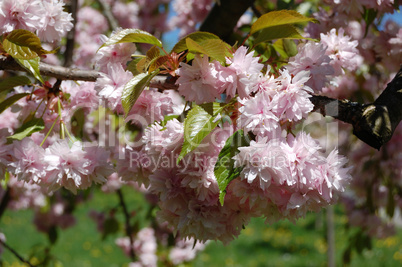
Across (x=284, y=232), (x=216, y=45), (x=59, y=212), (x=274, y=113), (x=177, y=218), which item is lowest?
(x=284, y=232)

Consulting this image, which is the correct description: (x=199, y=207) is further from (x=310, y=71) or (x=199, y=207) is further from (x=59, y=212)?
(x=59, y=212)

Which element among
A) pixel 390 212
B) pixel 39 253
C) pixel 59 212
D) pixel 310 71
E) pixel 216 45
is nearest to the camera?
pixel 216 45

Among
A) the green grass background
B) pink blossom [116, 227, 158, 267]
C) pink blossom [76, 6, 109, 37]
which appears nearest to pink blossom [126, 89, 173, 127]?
pink blossom [116, 227, 158, 267]

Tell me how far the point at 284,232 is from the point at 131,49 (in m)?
6.65

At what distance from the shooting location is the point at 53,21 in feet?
3.79

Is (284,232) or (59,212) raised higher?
(59,212)

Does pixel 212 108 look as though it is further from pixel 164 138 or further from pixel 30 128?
pixel 30 128

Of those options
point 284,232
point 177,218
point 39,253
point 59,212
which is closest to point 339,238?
point 284,232

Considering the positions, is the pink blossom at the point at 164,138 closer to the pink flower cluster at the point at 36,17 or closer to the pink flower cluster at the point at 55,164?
the pink flower cluster at the point at 55,164

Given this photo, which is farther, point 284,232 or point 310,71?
point 284,232

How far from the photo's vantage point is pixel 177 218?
0.99 meters

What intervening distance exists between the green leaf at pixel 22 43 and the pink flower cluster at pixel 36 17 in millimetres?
116

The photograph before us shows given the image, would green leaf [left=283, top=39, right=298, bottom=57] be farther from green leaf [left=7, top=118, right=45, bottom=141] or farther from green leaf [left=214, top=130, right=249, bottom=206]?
green leaf [left=7, top=118, right=45, bottom=141]

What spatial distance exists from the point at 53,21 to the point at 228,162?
70 centimetres
